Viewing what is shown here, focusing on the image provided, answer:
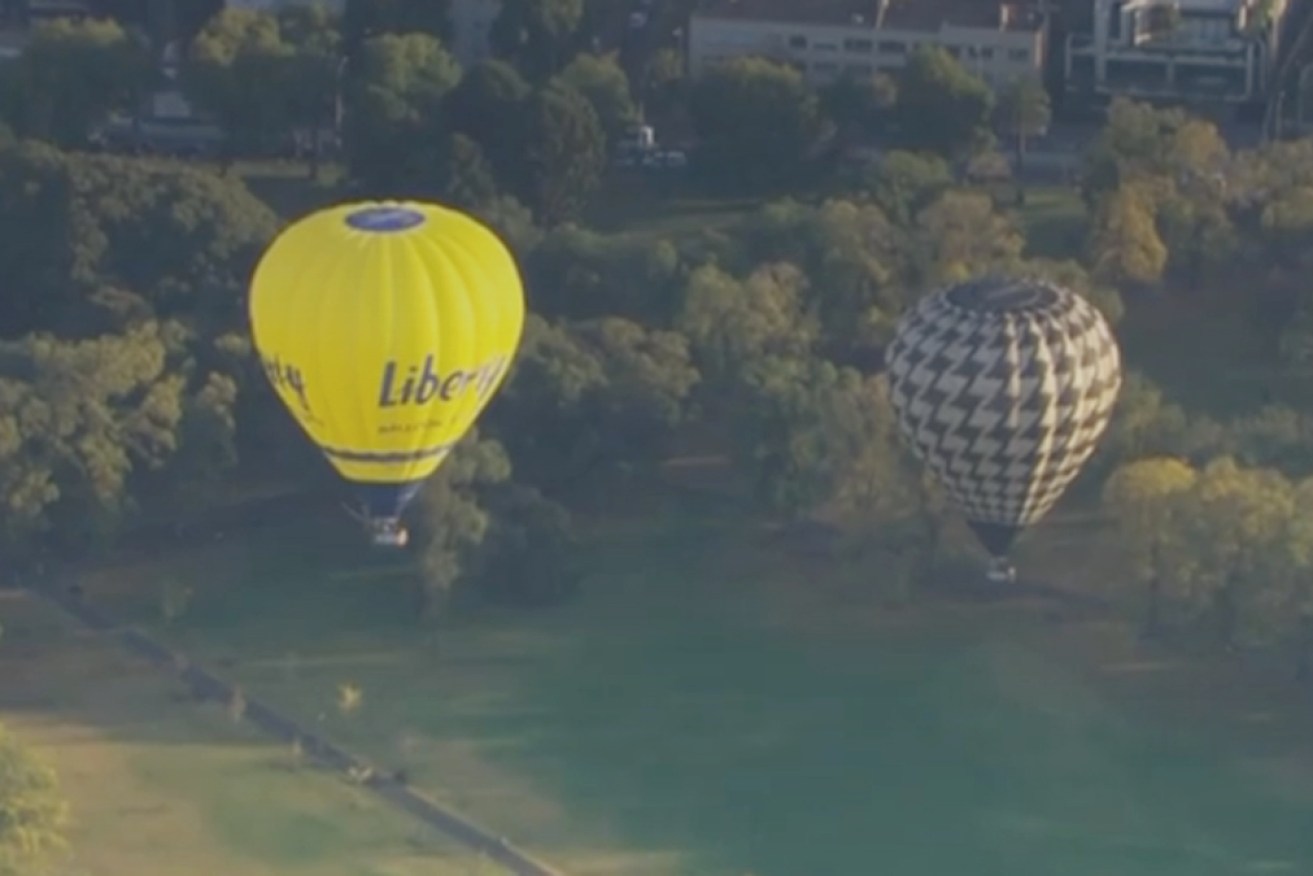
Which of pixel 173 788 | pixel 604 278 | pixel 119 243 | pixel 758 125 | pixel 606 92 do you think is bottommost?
pixel 173 788

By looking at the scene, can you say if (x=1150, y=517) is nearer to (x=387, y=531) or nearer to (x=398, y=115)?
(x=387, y=531)

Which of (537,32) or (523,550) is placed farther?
(537,32)

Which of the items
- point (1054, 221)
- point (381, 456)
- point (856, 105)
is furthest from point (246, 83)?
point (381, 456)

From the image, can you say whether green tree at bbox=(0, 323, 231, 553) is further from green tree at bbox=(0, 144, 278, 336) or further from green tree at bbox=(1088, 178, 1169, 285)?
green tree at bbox=(1088, 178, 1169, 285)

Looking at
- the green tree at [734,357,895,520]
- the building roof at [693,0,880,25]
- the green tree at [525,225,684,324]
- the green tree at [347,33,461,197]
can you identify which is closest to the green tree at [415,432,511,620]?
the green tree at [734,357,895,520]

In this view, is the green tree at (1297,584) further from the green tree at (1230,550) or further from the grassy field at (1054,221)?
the grassy field at (1054,221)

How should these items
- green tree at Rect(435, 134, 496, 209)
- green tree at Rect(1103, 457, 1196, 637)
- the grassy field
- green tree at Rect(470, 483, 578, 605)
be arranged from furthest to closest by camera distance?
green tree at Rect(435, 134, 496, 209)
the grassy field
green tree at Rect(470, 483, 578, 605)
green tree at Rect(1103, 457, 1196, 637)
